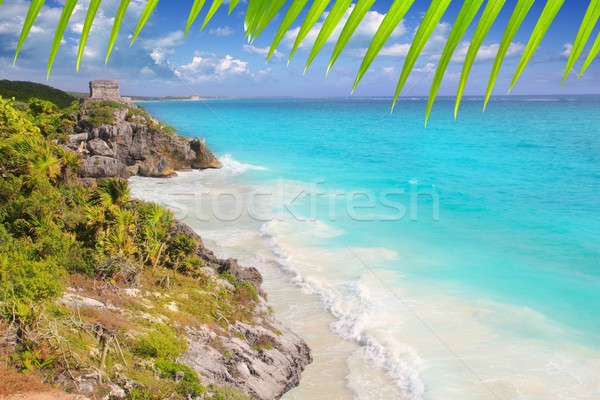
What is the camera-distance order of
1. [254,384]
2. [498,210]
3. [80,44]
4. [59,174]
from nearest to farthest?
1. [80,44]
2. [254,384]
3. [59,174]
4. [498,210]

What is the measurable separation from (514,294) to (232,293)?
8.78 meters

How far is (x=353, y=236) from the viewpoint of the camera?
18.5 metres

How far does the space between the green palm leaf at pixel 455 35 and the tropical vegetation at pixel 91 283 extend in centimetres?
633

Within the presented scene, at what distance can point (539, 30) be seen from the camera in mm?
322

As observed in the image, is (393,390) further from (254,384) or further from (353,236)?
(353,236)

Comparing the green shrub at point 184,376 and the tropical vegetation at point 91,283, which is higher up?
the tropical vegetation at point 91,283

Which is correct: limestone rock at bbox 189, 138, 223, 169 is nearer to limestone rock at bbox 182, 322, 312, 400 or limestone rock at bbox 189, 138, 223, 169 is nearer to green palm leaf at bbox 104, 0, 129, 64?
limestone rock at bbox 182, 322, 312, 400

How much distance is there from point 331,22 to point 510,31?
118 mm

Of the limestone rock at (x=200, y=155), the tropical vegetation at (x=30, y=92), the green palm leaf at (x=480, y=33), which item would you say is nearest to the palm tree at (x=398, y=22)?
the green palm leaf at (x=480, y=33)

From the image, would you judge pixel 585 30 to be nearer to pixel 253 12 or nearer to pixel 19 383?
pixel 253 12

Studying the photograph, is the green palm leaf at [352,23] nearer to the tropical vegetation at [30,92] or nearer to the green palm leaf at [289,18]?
the green palm leaf at [289,18]

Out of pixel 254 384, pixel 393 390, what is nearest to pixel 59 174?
pixel 254 384

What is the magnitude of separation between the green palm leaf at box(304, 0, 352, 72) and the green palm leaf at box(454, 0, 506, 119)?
9 cm

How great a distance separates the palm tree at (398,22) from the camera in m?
0.29
